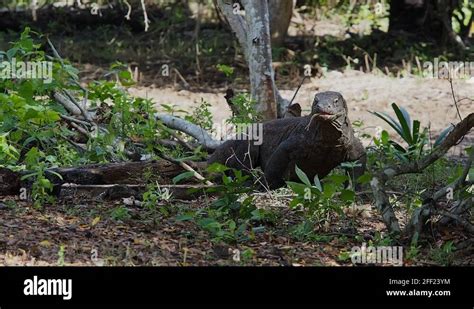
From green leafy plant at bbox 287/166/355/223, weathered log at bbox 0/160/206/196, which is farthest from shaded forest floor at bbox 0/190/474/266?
weathered log at bbox 0/160/206/196

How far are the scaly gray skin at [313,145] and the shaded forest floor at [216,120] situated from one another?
0.71ft

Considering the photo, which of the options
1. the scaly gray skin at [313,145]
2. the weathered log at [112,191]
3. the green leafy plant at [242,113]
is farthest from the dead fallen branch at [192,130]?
the weathered log at [112,191]

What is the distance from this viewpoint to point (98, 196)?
665 cm

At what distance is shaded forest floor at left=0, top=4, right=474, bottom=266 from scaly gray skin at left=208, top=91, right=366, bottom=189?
22cm

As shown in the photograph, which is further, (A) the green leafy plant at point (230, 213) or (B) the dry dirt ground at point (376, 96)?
(B) the dry dirt ground at point (376, 96)

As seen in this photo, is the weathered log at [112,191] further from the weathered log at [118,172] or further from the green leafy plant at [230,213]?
the green leafy plant at [230,213]

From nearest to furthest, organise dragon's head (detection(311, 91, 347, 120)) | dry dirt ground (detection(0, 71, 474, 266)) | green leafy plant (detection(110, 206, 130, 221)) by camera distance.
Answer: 1. dry dirt ground (detection(0, 71, 474, 266))
2. green leafy plant (detection(110, 206, 130, 221))
3. dragon's head (detection(311, 91, 347, 120))

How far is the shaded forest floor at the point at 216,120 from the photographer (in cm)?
532

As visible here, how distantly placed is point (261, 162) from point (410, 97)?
5.43 metres

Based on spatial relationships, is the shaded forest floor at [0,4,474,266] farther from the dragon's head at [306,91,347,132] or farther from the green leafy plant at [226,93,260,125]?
the green leafy plant at [226,93,260,125]

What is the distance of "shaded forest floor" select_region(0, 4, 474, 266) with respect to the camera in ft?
17.4
